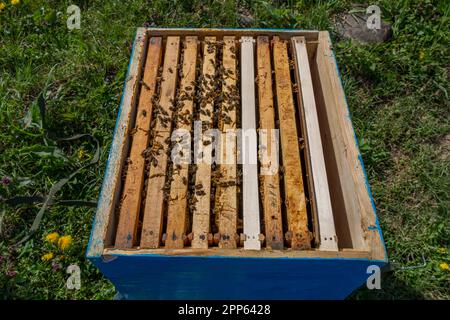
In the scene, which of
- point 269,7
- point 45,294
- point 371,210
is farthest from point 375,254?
point 269,7

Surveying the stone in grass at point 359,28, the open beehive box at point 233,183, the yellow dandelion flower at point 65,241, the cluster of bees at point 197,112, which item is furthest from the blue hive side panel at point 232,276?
the stone in grass at point 359,28

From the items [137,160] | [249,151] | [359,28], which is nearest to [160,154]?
[137,160]

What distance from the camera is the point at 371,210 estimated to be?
84.3 inches

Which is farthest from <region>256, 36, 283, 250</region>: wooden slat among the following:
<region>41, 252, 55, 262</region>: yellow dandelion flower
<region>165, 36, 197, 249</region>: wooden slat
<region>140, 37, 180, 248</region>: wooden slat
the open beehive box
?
<region>41, 252, 55, 262</region>: yellow dandelion flower

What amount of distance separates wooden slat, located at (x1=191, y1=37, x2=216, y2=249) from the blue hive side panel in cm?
17

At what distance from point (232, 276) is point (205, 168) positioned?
0.64m

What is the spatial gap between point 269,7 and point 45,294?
3.49 metres

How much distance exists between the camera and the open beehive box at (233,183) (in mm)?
2051

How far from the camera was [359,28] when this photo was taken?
4367 mm

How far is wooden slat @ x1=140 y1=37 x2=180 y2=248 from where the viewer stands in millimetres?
2149

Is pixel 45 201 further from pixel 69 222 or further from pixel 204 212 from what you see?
pixel 204 212

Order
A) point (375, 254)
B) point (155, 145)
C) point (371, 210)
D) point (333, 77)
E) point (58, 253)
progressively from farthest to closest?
point (58, 253)
point (333, 77)
point (155, 145)
point (371, 210)
point (375, 254)

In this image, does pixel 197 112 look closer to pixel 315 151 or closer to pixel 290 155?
pixel 290 155

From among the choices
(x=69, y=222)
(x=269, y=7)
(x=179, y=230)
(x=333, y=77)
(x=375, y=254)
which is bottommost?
(x=375, y=254)
